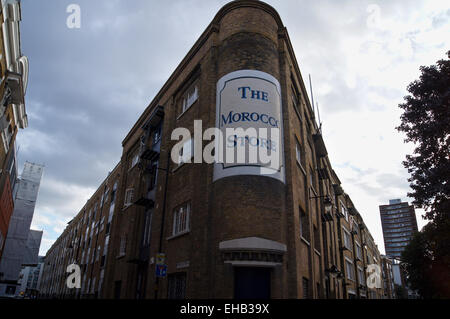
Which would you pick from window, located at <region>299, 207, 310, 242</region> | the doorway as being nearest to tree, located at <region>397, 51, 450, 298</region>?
window, located at <region>299, 207, 310, 242</region>

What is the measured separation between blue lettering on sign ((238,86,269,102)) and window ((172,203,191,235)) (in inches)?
234

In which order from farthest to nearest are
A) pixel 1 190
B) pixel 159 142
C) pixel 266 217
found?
1. pixel 1 190
2. pixel 159 142
3. pixel 266 217

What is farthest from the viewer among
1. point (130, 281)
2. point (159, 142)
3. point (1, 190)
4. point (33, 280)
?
point (33, 280)

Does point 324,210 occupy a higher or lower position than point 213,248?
higher

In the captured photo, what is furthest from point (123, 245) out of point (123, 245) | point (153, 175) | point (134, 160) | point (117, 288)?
point (134, 160)

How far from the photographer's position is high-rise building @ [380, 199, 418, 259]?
Answer: 16075 cm

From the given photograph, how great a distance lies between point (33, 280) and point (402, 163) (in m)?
192

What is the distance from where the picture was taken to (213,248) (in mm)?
12344

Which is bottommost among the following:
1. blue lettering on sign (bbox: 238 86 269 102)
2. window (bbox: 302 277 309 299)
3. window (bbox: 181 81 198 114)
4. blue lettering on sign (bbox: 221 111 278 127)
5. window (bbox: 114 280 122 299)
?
window (bbox: 114 280 122 299)

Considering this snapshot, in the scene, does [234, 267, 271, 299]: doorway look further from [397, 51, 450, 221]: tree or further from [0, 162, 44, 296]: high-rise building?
[0, 162, 44, 296]: high-rise building

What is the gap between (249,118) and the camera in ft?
43.7

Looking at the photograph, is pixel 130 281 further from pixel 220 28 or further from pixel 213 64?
pixel 220 28

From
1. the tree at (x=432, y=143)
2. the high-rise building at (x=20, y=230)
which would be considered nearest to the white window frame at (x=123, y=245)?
the tree at (x=432, y=143)
